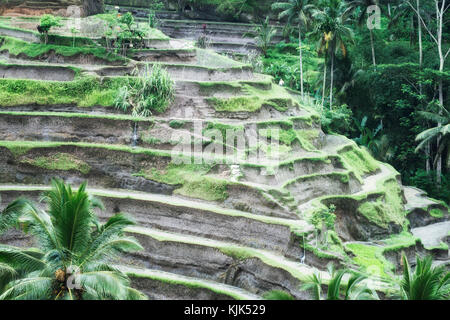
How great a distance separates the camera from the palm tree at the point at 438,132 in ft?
115

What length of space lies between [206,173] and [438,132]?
17.4 meters

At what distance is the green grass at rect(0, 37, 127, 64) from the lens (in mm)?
31219

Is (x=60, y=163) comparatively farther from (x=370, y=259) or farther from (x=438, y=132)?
(x=438, y=132)

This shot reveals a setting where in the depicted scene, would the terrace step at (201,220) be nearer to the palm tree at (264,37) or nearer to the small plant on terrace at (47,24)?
the small plant on terrace at (47,24)

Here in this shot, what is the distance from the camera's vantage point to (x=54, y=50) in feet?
103

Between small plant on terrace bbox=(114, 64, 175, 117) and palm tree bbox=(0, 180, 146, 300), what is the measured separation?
11.9 m

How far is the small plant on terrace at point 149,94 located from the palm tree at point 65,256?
11923 millimetres

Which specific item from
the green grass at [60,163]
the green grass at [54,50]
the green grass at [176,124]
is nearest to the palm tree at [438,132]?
the green grass at [176,124]

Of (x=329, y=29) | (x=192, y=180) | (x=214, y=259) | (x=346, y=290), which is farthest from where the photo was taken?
(x=329, y=29)

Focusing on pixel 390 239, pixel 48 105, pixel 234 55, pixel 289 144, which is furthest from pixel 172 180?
pixel 234 55

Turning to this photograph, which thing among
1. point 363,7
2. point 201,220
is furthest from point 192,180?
point 363,7

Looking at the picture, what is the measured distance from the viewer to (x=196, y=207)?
22.6m
